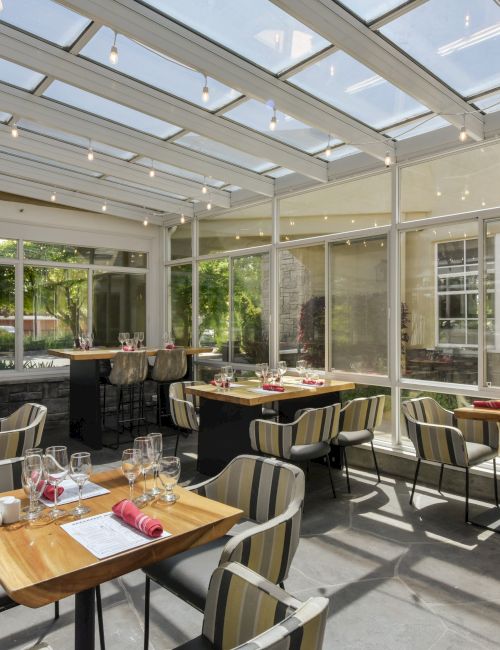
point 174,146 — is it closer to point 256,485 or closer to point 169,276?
point 169,276

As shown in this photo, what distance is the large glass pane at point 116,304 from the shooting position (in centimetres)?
863

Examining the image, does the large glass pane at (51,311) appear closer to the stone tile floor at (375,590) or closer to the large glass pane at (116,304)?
the large glass pane at (116,304)

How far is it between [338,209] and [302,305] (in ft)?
4.18

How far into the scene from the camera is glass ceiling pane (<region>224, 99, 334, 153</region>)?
4.70 meters

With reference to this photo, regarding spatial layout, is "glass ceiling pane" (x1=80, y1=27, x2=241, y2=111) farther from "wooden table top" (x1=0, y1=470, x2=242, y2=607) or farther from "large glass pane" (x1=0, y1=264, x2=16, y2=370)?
"large glass pane" (x1=0, y1=264, x2=16, y2=370)

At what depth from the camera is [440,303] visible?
5.09m

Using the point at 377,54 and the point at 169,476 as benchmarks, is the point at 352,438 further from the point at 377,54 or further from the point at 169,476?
the point at 377,54

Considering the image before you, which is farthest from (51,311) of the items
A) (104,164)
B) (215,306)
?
(104,164)

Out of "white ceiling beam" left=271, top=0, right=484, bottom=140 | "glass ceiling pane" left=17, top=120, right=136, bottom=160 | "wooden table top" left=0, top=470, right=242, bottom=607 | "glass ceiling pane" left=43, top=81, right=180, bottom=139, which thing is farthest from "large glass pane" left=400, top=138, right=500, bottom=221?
"wooden table top" left=0, top=470, right=242, bottom=607

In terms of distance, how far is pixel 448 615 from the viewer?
2.77m

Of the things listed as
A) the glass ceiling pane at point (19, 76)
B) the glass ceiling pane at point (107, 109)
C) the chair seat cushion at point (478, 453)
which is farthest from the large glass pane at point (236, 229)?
the chair seat cushion at point (478, 453)

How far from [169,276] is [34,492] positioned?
7.34 metres

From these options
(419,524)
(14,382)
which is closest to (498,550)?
(419,524)

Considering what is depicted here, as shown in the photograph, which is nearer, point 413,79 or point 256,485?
Result: point 256,485
